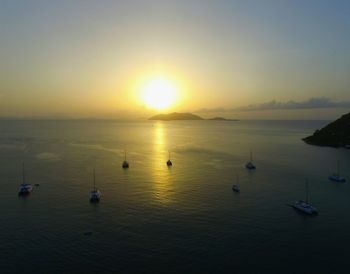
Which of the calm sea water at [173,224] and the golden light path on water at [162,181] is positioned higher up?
the golden light path on water at [162,181]

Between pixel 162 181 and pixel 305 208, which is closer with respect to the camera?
pixel 305 208

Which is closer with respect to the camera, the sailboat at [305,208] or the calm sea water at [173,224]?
the calm sea water at [173,224]

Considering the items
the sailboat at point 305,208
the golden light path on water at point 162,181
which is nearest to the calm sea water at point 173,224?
the golden light path on water at point 162,181

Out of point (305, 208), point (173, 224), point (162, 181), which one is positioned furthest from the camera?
point (162, 181)

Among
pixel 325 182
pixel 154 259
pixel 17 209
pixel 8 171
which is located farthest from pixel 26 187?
pixel 325 182

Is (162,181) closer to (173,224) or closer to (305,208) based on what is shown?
(173,224)

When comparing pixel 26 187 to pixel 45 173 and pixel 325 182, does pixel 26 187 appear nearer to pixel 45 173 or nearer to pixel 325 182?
pixel 45 173

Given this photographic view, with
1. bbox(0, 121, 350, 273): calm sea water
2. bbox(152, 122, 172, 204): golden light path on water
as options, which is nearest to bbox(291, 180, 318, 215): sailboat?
bbox(0, 121, 350, 273): calm sea water

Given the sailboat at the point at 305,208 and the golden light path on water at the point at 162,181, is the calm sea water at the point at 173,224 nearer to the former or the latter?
the golden light path on water at the point at 162,181

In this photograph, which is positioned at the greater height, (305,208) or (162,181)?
(162,181)

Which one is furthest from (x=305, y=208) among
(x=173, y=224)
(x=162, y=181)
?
(x=162, y=181)

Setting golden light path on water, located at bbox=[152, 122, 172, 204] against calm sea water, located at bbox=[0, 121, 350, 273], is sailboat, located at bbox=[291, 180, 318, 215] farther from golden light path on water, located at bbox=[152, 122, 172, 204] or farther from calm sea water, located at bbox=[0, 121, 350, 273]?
golden light path on water, located at bbox=[152, 122, 172, 204]
